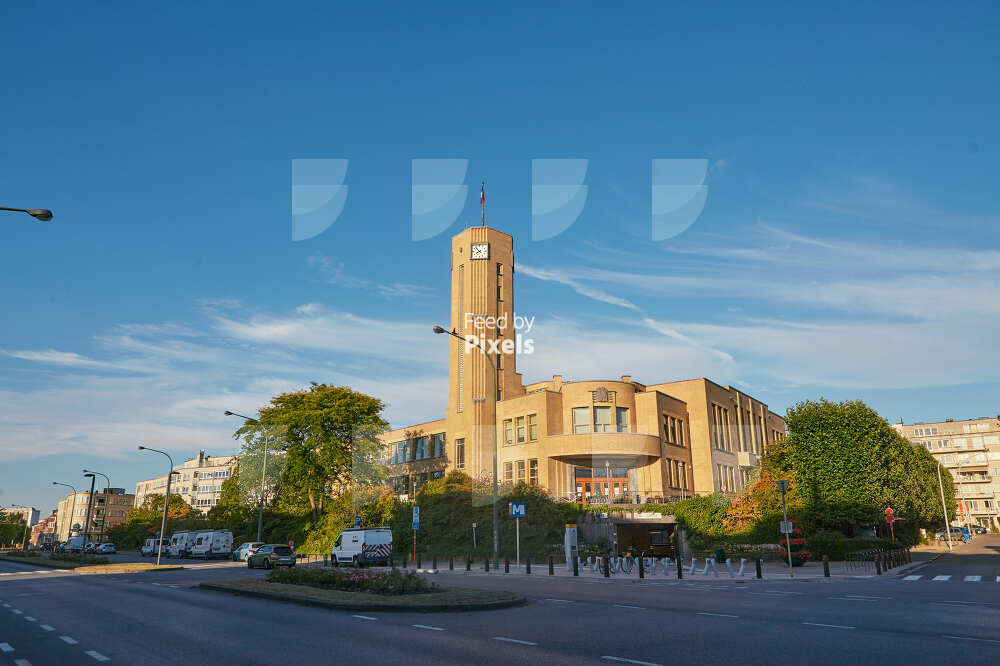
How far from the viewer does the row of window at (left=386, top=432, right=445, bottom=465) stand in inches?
2808

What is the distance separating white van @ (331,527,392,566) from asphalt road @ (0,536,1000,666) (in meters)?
16.0

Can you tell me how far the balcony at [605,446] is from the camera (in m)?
54.1

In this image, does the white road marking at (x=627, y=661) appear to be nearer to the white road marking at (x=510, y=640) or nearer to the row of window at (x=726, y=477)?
the white road marking at (x=510, y=640)

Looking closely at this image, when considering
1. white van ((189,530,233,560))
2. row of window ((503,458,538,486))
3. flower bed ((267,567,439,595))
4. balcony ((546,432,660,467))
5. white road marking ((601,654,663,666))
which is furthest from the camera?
row of window ((503,458,538,486))

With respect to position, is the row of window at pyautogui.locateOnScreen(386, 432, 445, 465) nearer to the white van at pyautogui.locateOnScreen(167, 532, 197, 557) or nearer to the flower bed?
the white van at pyautogui.locateOnScreen(167, 532, 197, 557)

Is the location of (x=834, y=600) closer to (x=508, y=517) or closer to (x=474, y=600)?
(x=474, y=600)

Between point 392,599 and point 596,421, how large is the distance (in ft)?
143

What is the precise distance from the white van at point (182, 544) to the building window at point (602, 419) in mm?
36299

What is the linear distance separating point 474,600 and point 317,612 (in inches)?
139

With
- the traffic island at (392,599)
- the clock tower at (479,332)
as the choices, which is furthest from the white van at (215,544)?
the traffic island at (392,599)

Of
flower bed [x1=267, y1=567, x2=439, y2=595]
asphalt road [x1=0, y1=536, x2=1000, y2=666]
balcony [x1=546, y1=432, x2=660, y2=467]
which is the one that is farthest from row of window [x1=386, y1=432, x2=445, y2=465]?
asphalt road [x1=0, y1=536, x2=1000, y2=666]

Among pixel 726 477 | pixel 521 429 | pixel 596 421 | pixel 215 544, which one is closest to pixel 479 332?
pixel 521 429

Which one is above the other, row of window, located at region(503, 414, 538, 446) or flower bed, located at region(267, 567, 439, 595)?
row of window, located at region(503, 414, 538, 446)

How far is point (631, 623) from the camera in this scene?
12.6 m
